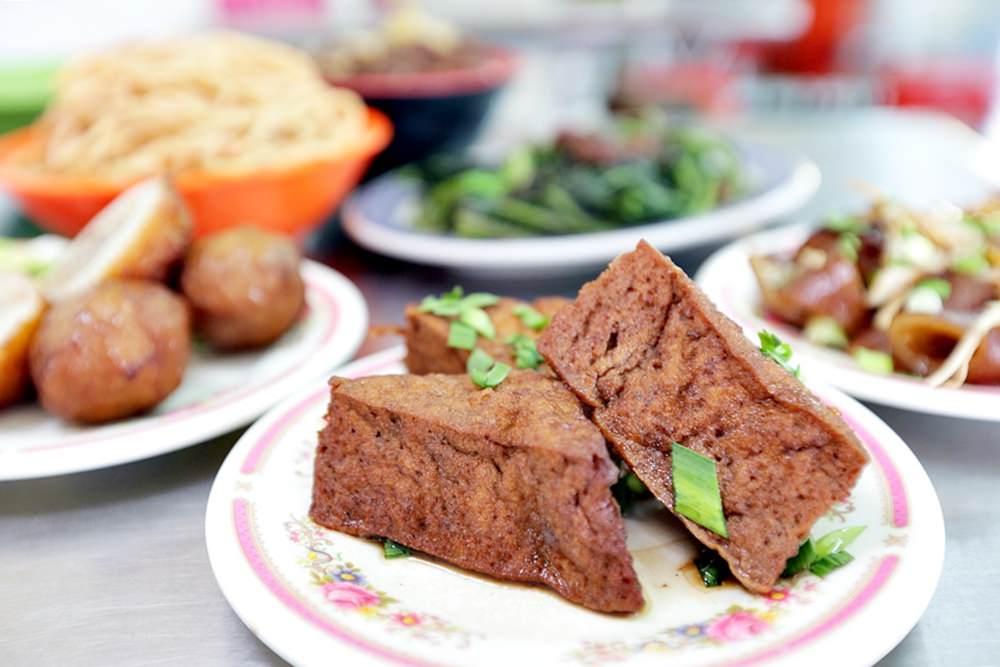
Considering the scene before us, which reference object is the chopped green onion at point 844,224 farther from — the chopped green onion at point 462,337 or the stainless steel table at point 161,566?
the chopped green onion at point 462,337

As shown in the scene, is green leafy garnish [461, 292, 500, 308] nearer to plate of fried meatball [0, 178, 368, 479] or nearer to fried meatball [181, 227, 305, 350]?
plate of fried meatball [0, 178, 368, 479]

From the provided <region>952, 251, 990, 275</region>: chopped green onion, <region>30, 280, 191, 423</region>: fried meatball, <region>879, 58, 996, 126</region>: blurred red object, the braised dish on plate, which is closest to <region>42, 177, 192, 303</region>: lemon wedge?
<region>30, 280, 191, 423</region>: fried meatball

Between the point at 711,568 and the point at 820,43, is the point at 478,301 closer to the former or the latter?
the point at 711,568

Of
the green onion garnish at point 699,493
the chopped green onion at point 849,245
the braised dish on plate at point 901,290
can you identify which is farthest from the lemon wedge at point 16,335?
the chopped green onion at point 849,245

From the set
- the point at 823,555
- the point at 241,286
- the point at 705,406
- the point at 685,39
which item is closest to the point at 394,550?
the point at 705,406

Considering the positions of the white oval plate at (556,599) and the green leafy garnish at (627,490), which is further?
the green leafy garnish at (627,490)

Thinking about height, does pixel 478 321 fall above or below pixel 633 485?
above
